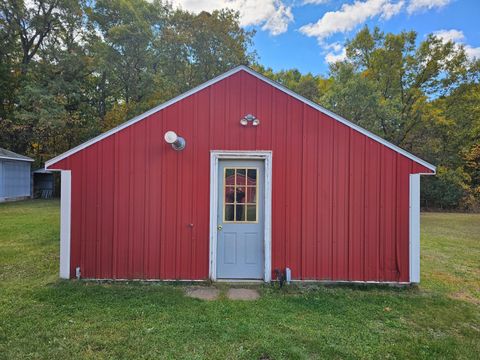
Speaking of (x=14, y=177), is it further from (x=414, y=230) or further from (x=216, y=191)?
(x=414, y=230)

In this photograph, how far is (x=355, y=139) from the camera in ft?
15.5

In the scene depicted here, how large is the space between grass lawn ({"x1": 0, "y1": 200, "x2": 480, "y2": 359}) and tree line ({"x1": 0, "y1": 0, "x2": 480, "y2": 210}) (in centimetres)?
1270

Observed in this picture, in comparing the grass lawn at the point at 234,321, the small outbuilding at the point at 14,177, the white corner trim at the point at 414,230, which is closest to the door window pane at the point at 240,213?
the grass lawn at the point at 234,321

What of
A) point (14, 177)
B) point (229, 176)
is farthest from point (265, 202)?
point (14, 177)

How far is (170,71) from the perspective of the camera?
18844 millimetres

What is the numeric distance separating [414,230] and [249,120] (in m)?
3.20

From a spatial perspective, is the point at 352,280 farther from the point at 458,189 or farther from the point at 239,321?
the point at 458,189

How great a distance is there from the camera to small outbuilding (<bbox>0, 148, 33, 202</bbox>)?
16141 millimetres

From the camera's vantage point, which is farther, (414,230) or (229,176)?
(229,176)

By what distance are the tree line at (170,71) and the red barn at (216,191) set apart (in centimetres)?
1146

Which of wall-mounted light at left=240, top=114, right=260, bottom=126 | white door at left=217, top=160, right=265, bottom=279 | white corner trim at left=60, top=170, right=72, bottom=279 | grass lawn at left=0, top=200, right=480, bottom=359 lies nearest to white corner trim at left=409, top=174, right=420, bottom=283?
grass lawn at left=0, top=200, right=480, bottom=359

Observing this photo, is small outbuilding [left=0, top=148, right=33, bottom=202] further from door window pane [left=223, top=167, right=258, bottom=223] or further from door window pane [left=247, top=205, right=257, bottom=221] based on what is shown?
door window pane [left=247, top=205, right=257, bottom=221]

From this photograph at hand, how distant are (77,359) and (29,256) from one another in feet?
14.6

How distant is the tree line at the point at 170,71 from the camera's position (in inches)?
693
